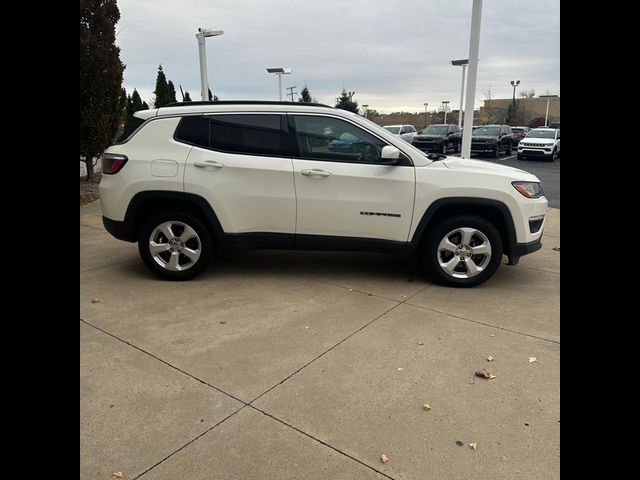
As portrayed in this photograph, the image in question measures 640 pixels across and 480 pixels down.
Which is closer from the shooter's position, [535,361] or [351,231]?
[535,361]

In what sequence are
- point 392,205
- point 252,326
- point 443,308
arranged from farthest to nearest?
point 392,205
point 443,308
point 252,326

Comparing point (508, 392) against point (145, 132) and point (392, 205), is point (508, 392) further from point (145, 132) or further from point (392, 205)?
point (145, 132)

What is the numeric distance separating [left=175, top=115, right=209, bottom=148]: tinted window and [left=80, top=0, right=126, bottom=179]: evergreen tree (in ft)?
22.4

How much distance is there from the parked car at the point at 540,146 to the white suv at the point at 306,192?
22126 millimetres

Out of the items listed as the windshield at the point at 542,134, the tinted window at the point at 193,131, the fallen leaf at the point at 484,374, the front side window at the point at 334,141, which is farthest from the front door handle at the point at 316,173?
the windshield at the point at 542,134

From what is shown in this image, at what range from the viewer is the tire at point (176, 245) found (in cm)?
496

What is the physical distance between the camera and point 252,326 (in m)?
4.04

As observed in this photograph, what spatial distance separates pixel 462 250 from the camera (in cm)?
494

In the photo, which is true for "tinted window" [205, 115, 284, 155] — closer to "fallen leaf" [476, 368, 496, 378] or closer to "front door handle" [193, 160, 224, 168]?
"front door handle" [193, 160, 224, 168]

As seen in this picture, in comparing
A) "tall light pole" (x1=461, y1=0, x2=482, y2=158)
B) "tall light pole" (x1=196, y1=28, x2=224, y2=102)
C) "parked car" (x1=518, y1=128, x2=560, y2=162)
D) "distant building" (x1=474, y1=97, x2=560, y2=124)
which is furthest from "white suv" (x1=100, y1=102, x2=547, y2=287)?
"distant building" (x1=474, y1=97, x2=560, y2=124)

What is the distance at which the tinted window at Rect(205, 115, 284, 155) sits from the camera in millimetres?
4945

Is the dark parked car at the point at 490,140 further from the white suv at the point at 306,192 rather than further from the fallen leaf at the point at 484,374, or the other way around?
the fallen leaf at the point at 484,374
